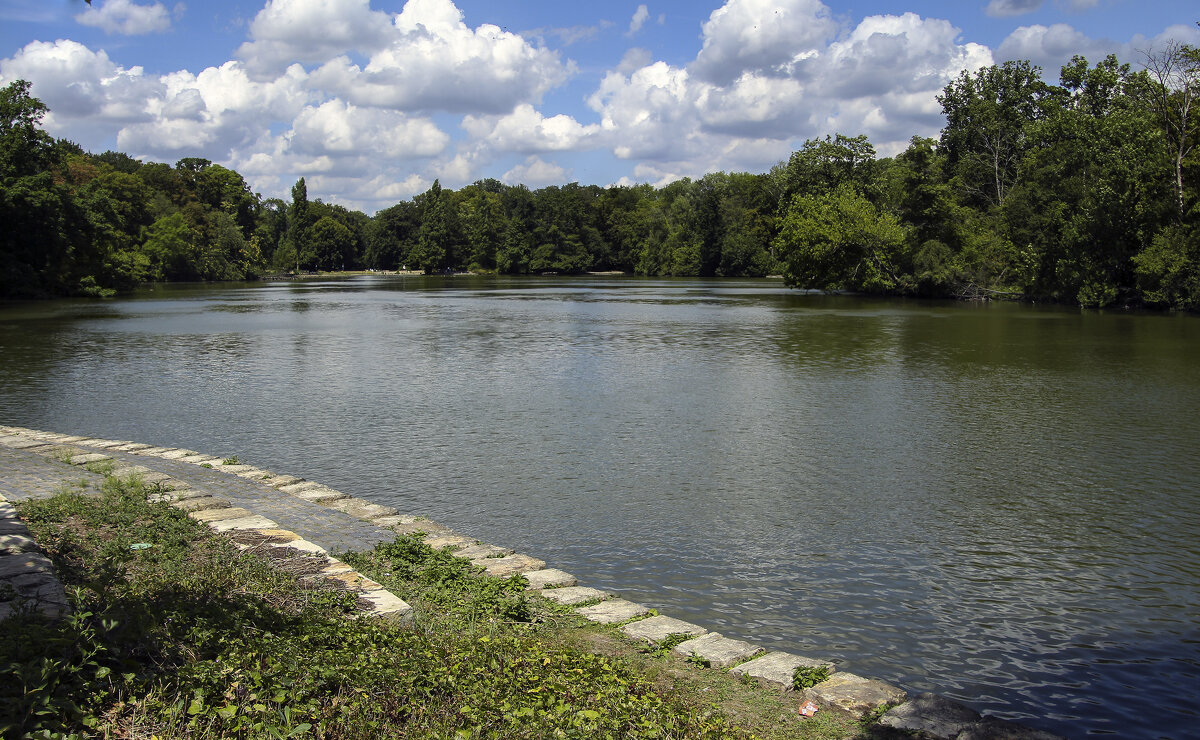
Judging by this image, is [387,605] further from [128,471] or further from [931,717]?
[128,471]

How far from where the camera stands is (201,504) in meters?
8.88

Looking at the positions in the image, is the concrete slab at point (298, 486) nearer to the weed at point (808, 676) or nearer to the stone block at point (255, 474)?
the stone block at point (255, 474)

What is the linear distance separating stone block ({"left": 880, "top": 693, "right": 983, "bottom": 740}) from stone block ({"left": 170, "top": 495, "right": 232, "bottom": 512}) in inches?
275

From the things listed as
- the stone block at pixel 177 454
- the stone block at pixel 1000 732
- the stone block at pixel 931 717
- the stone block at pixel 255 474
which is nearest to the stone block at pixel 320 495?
the stone block at pixel 255 474

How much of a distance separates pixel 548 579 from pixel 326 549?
2.24 m

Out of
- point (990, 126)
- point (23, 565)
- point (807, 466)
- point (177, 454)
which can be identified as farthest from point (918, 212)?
point (23, 565)

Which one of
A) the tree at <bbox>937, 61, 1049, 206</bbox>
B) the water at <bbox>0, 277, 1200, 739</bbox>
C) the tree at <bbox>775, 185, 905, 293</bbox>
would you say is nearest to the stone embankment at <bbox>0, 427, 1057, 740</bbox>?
the water at <bbox>0, 277, 1200, 739</bbox>

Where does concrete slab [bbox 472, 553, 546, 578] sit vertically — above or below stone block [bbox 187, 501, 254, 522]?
below

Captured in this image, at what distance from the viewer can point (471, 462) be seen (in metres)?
12.8

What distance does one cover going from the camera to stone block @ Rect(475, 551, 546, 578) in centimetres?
756

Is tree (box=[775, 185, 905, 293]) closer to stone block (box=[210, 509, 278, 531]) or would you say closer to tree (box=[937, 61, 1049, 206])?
tree (box=[937, 61, 1049, 206])

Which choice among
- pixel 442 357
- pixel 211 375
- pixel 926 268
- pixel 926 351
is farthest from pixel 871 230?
pixel 211 375

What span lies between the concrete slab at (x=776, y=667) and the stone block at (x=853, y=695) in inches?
7.5

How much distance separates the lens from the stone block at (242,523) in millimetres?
8039
